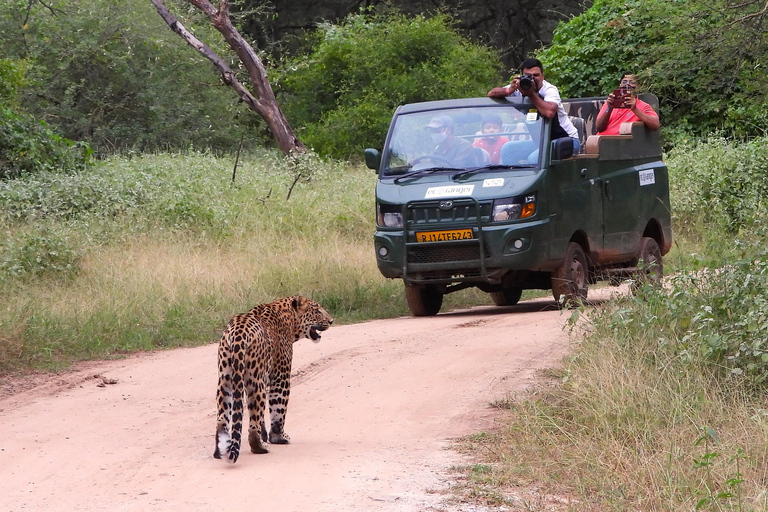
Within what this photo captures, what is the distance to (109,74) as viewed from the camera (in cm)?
2648

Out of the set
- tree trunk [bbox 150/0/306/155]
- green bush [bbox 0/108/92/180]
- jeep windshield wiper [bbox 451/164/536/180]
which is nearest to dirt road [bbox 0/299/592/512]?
jeep windshield wiper [bbox 451/164/536/180]

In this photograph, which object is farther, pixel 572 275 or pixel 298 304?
pixel 572 275

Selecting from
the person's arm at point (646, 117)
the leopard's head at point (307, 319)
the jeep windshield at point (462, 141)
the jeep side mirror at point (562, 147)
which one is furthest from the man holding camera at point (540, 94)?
the leopard's head at point (307, 319)

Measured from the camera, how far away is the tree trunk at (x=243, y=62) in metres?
23.4

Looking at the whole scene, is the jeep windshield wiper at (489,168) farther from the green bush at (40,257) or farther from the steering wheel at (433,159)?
the green bush at (40,257)

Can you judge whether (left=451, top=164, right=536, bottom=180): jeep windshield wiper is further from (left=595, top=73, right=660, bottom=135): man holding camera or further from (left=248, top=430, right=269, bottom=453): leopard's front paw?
(left=248, top=430, right=269, bottom=453): leopard's front paw

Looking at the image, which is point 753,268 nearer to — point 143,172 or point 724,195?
point 724,195

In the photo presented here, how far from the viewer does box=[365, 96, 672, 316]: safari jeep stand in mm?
11414

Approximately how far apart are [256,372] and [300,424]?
1137mm

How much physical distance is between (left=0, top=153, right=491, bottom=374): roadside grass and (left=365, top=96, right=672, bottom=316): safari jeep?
1425mm

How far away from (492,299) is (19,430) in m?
7.14

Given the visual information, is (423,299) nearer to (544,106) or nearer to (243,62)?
(544,106)

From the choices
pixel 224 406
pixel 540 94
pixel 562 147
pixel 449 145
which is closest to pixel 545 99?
pixel 540 94

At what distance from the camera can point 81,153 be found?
770 inches
